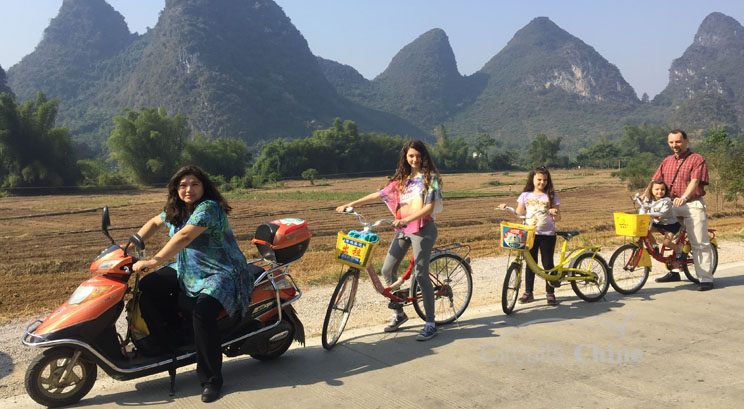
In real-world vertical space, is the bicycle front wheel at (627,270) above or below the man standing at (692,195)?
below

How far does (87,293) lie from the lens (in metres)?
3.36

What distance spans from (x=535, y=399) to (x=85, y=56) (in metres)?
183

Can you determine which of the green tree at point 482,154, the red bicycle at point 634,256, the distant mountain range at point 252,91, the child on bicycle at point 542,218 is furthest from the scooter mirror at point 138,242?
the distant mountain range at point 252,91

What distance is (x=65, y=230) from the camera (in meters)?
16.2

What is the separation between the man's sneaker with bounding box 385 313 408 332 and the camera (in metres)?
4.77

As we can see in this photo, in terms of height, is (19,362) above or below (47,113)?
below

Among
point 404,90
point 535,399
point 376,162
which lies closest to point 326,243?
point 535,399

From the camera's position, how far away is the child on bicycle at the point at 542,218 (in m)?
5.54

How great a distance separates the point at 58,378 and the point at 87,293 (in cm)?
54

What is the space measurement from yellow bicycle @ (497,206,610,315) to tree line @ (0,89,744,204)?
14.5 meters

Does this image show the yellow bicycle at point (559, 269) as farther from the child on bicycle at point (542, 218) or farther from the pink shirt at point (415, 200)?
the pink shirt at point (415, 200)

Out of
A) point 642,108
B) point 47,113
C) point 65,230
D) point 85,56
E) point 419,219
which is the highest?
point 85,56

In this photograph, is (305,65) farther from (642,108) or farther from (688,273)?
(688,273)

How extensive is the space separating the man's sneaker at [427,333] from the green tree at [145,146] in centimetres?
4710
